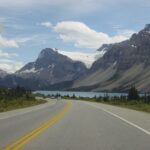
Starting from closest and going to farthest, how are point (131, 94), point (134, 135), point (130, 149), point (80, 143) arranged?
point (130, 149) < point (80, 143) < point (134, 135) < point (131, 94)

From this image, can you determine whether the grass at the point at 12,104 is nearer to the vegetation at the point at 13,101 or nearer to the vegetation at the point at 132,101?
the vegetation at the point at 13,101

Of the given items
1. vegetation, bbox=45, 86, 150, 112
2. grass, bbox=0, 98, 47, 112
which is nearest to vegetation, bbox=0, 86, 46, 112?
grass, bbox=0, 98, 47, 112

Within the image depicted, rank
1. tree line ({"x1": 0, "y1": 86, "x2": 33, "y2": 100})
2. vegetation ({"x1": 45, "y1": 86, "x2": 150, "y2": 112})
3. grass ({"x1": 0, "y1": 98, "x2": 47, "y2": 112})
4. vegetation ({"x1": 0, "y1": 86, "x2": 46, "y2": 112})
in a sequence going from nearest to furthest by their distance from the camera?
1. grass ({"x1": 0, "y1": 98, "x2": 47, "y2": 112})
2. vegetation ({"x1": 0, "y1": 86, "x2": 46, "y2": 112})
3. vegetation ({"x1": 45, "y1": 86, "x2": 150, "y2": 112})
4. tree line ({"x1": 0, "y1": 86, "x2": 33, "y2": 100})

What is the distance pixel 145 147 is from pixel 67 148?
2.17 metres

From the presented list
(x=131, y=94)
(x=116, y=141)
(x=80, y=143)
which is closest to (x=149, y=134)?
(x=116, y=141)

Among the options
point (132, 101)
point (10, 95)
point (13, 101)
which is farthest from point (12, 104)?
point (10, 95)

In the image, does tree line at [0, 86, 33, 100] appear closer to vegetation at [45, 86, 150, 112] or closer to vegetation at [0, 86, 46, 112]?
vegetation at [0, 86, 46, 112]

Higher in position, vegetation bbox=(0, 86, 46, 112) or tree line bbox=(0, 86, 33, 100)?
tree line bbox=(0, 86, 33, 100)

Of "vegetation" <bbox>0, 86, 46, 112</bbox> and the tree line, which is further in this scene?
the tree line

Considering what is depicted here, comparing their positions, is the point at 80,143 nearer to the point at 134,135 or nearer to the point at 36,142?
the point at 36,142

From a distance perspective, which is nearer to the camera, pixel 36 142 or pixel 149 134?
pixel 36 142

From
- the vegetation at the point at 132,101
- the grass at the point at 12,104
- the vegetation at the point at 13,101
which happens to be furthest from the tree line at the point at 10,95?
the vegetation at the point at 132,101

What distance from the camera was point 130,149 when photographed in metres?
12.1

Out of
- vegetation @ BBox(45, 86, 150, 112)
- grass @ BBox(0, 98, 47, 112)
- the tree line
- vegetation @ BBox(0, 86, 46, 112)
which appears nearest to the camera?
grass @ BBox(0, 98, 47, 112)
